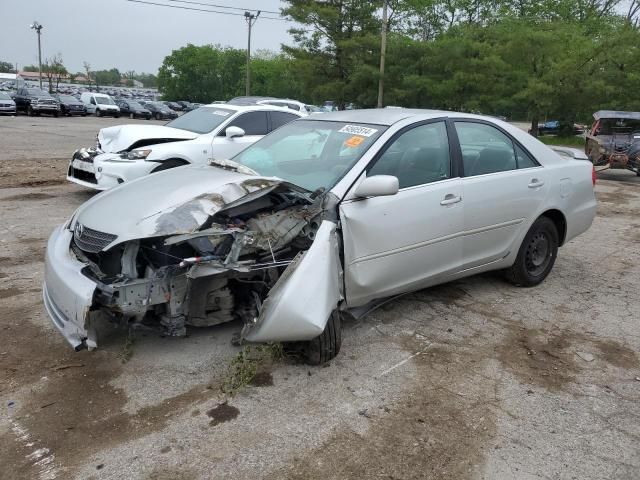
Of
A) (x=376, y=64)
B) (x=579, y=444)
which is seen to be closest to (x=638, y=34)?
(x=376, y=64)

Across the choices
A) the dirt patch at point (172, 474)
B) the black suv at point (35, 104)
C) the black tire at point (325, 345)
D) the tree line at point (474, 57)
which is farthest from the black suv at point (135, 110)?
the dirt patch at point (172, 474)

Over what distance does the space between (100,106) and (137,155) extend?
3372cm

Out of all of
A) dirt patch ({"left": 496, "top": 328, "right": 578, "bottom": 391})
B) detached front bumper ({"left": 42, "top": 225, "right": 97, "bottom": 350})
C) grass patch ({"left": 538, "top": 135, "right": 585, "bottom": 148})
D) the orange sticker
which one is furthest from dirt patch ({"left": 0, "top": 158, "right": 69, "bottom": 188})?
A: grass patch ({"left": 538, "top": 135, "right": 585, "bottom": 148})

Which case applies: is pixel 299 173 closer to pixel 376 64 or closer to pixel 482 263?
pixel 482 263

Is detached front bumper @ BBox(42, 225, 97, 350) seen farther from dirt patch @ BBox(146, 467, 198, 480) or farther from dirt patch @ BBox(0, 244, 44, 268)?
dirt patch @ BBox(0, 244, 44, 268)

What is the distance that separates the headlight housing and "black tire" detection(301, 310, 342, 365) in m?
4.98

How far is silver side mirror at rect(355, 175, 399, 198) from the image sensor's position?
135 inches

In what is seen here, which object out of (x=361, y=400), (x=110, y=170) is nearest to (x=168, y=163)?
(x=110, y=170)

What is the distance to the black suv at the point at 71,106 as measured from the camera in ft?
116

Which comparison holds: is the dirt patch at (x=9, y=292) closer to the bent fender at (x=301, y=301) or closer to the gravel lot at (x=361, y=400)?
the gravel lot at (x=361, y=400)

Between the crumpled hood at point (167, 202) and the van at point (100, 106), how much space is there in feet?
123

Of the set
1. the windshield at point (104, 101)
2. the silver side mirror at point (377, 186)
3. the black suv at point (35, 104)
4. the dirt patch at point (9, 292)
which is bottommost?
the dirt patch at point (9, 292)

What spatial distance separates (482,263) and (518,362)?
1045 millimetres

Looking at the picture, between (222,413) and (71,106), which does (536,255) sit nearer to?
(222,413)
